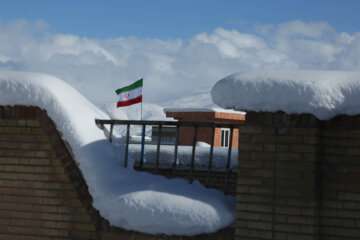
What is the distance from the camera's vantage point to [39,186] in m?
6.29

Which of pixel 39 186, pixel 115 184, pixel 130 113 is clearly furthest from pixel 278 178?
pixel 130 113

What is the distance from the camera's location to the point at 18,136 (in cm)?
633

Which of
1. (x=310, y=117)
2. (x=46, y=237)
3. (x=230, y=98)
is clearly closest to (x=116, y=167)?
(x=46, y=237)

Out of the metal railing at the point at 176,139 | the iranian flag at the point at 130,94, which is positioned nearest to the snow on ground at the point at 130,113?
the iranian flag at the point at 130,94

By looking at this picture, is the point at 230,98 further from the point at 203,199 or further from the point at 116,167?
the point at 116,167

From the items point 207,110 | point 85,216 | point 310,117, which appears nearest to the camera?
point 310,117

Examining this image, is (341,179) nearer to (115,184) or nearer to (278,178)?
(278,178)

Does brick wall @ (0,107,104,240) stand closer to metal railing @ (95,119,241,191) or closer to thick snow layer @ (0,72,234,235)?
thick snow layer @ (0,72,234,235)

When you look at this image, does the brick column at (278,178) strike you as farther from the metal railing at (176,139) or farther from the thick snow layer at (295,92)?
the metal railing at (176,139)

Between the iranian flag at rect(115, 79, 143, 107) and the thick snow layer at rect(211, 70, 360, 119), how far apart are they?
7823 millimetres

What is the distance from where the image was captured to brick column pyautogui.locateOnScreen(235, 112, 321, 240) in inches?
202

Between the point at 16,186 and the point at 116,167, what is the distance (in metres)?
→ 1.01

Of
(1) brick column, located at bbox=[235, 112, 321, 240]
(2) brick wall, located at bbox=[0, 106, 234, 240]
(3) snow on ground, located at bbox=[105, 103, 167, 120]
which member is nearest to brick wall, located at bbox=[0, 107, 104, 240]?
(2) brick wall, located at bbox=[0, 106, 234, 240]

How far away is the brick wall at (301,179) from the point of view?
5.09 meters
